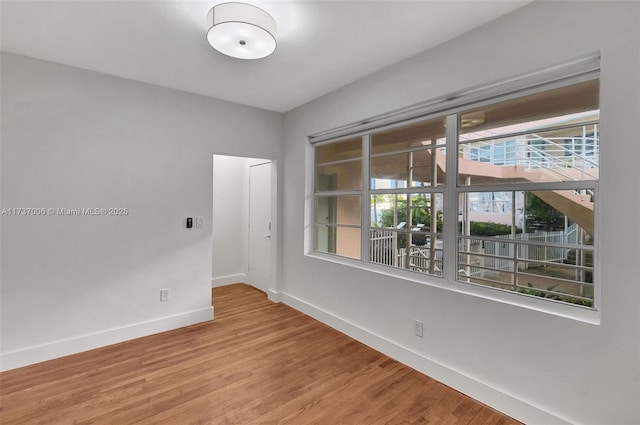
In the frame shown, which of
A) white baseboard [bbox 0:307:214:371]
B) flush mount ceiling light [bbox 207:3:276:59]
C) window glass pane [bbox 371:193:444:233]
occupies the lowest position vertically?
white baseboard [bbox 0:307:214:371]

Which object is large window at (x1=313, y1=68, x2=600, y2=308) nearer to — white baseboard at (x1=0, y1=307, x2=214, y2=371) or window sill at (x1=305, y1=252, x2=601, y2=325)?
window sill at (x1=305, y1=252, x2=601, y2=325)

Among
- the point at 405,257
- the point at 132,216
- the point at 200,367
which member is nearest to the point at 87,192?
the point at 132,216

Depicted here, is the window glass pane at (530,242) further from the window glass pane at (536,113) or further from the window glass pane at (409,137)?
the window glass pane at (409,137)

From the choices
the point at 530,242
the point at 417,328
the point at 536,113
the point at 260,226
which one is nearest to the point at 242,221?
the point at 260,226

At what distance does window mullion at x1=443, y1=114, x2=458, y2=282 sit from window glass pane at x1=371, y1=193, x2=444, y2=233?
0.09 meters

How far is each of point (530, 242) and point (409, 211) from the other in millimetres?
1009

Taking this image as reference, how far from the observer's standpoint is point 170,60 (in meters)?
2.59

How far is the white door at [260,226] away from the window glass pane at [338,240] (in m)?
1.05

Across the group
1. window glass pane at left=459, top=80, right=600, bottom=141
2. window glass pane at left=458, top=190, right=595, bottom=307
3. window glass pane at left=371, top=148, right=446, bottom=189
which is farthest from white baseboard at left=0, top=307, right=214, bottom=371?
window glass pane at left=459, top=80, right=600, bottom=141

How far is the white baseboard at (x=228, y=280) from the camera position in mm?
4853

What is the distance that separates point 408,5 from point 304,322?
3186 millimetres

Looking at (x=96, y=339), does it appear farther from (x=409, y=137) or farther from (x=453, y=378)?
(x=409, y=137)

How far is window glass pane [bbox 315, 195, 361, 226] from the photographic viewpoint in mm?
3316

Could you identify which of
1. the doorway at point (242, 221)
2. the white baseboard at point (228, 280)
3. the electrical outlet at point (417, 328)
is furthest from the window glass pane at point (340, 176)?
the white baseboard at point (228, 280)
